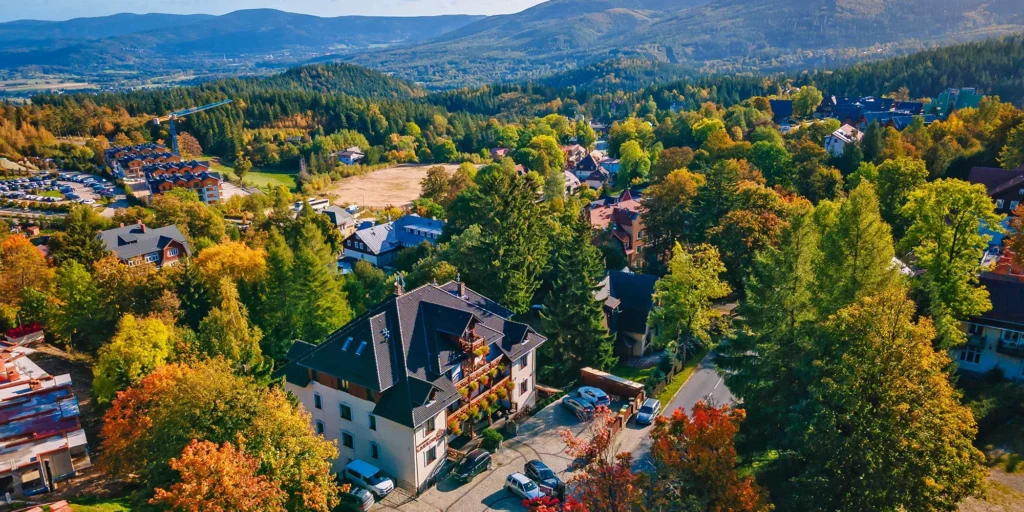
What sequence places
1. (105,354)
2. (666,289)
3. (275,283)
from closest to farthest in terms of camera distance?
(105,354), (666,289), (275,283)

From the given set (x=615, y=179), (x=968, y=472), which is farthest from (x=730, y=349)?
(x=615, y=179)

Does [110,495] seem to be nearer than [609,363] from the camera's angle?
Yes

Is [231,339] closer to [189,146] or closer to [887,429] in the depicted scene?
[887,429]

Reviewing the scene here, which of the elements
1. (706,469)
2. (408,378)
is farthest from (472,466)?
(706,469)

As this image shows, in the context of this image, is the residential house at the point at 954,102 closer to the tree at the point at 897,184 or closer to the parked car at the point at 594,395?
the tree at the point at 897,184

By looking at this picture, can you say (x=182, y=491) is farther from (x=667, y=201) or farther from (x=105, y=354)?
(x=667, y=201)

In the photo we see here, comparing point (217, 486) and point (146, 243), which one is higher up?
point (217, 486)
